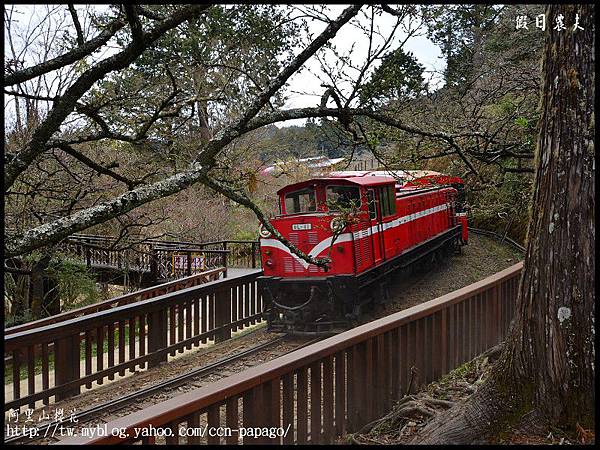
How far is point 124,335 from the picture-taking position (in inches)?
255

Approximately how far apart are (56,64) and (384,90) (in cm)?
322

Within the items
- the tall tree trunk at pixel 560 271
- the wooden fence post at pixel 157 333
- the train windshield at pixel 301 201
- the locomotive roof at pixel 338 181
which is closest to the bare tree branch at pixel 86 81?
the tall tree trunk at pixel 560 271

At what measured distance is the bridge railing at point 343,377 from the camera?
8.83ft

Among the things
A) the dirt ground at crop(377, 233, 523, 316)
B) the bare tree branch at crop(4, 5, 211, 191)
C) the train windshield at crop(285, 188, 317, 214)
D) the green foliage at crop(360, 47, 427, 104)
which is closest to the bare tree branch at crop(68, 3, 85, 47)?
the bare tree branch at crop(4, 5, 211, 191)

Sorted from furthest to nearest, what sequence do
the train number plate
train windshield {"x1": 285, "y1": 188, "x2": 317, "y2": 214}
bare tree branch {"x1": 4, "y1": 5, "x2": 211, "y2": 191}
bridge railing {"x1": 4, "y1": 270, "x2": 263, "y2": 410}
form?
train windshield {"x1": 285, "y1": 188, "x2": 317, "y2": 214}
the train number plate
bridge railing {"x1": 4, "y1": 270, "x2": 263, "y2": 410}
bare tree branch {"x1": 4, "y1": 5, "x2": 211, "y2": 191}

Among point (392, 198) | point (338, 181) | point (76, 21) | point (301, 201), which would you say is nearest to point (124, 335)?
point (76, 21)

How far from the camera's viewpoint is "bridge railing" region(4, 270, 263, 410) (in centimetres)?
523

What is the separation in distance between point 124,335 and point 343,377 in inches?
147

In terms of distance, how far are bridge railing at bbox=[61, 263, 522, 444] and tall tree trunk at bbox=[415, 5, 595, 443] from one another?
616 mm

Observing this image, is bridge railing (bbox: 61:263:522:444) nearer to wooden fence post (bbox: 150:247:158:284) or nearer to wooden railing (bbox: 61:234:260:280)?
wooden railing (bbox: 61:234:260:280)

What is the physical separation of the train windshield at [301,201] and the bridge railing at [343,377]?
439 cm

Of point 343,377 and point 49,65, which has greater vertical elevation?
point 49,65

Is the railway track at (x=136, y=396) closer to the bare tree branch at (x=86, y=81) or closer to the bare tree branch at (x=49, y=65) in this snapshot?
the bare tree branch at (x=86, y=81)

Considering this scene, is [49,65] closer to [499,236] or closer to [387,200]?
[387,200]
